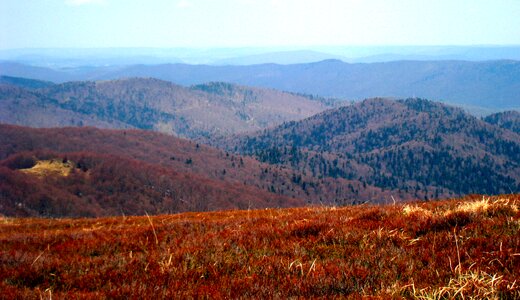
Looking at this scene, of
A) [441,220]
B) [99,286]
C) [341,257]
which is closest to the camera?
[99,286]

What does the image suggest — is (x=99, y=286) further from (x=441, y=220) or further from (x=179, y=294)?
(x=441, y=220)

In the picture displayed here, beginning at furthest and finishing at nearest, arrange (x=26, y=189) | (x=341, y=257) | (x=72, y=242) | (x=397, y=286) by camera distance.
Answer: (x=26, y=189), (x=72, y=242), (x=341, y=257), (x=397, y=286)

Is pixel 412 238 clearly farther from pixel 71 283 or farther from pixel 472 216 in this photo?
pixel 71 283

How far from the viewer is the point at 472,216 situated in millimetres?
8367

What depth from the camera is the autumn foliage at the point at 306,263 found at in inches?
206

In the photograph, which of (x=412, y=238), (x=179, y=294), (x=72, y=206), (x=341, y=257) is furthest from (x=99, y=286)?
(x=72, y=206)

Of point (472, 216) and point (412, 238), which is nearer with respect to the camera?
point (412, 238)

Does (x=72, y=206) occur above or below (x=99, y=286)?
below

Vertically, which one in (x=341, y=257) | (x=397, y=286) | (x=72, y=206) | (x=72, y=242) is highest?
(x=397, y=286)

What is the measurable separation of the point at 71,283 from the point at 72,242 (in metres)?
4.45

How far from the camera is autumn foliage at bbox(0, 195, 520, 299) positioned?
523 centimetres

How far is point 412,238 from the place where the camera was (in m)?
7.68

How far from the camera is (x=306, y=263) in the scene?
250 inches

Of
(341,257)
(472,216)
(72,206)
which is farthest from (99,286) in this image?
(72,206)
